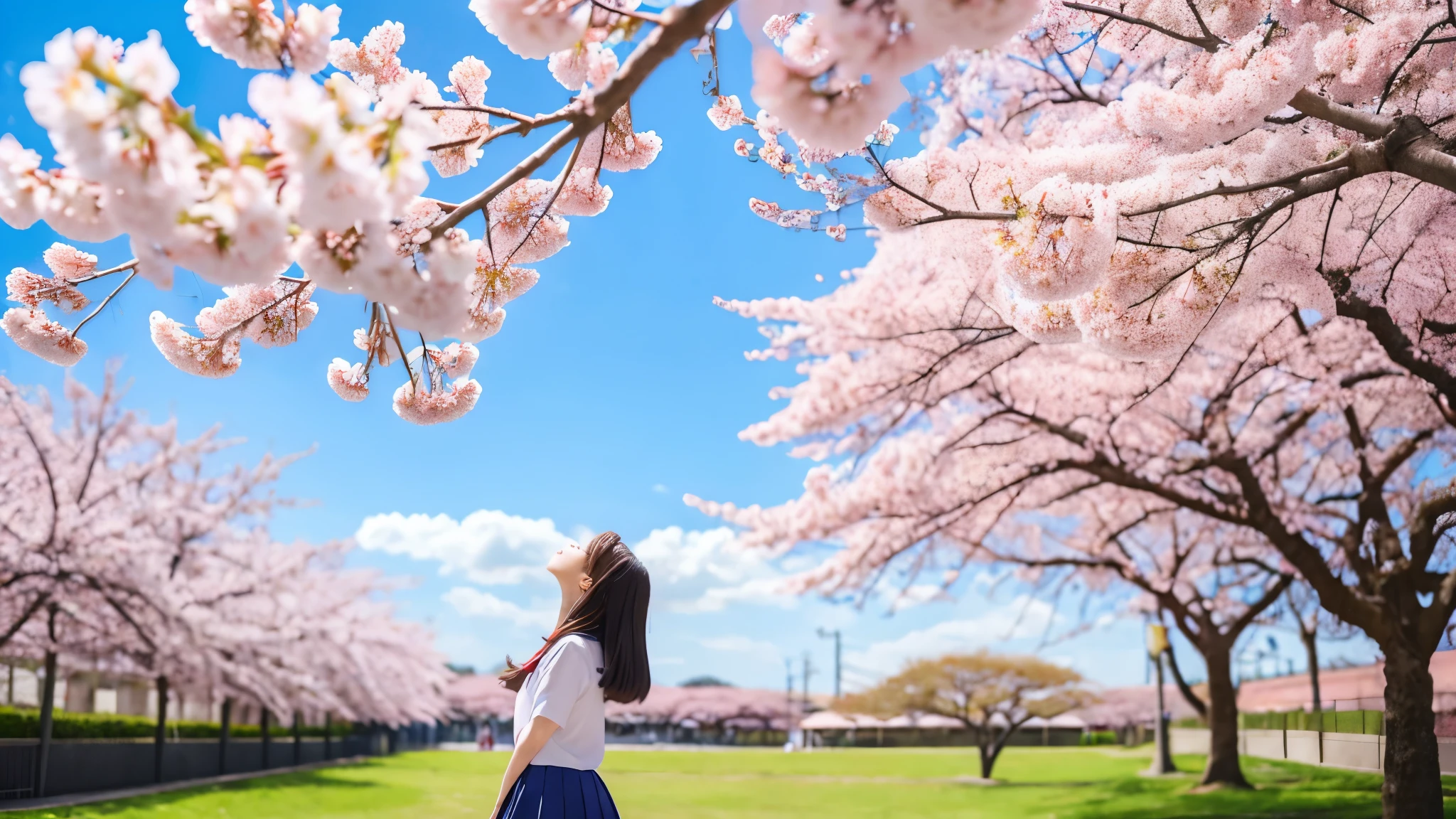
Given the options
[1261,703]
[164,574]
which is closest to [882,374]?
[164,574]

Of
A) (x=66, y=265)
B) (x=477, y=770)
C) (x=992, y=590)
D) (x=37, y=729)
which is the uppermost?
(x=66, y=265)

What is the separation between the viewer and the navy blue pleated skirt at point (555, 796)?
2.70 m

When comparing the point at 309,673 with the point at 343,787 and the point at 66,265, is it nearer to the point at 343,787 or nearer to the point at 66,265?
the point at 343,787

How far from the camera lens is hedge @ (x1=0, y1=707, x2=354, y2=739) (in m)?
11.1

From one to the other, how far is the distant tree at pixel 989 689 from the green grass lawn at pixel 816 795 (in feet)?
3.28

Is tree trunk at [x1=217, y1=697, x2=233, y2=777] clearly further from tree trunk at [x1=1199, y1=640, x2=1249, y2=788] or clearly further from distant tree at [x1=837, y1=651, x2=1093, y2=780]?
tree trunk at [x1=1199, y1=640, x2=1249, y2=788]

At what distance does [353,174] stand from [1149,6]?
3395 millimetres

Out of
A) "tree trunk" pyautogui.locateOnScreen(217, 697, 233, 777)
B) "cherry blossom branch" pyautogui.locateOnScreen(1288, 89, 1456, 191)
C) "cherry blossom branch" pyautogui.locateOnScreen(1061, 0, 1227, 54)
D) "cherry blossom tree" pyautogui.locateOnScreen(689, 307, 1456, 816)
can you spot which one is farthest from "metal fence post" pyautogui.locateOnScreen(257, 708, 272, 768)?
"cherry blossom branch" pyautogui.locateOnScreen(1288, 89, 1456, 191)

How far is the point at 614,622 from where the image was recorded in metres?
2.93

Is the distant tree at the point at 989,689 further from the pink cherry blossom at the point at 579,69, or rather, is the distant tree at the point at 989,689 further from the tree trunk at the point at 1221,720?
the pink cherry blossom at the point at 579,69

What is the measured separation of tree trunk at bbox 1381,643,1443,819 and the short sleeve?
687cm

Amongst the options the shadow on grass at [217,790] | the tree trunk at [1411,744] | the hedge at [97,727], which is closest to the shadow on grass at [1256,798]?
the tree trunk at [1411,744]

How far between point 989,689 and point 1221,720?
645 centimetres

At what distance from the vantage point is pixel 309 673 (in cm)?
1666
